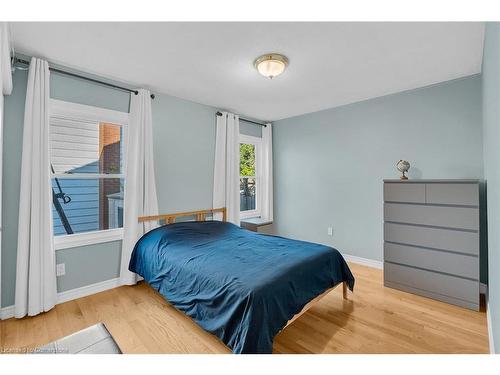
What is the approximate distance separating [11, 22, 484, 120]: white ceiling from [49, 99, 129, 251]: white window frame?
0.40m

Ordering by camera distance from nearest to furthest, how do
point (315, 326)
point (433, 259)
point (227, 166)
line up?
point (315, 326) → point (433, 259) → point (227, 166)

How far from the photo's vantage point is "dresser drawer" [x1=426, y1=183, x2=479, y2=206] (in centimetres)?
240

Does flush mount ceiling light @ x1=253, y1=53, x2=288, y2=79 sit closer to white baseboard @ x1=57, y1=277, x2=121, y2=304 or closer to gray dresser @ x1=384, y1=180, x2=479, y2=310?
gray dresser @ x1=384, y1=180, x2=479, y2=310

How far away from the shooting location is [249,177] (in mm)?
4707

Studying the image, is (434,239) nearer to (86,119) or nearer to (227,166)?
(227,166)

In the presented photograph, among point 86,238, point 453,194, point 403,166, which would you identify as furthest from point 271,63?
point 86,238

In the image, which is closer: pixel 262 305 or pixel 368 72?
pixel 262 305

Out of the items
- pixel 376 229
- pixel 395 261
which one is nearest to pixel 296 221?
pixel 376 229

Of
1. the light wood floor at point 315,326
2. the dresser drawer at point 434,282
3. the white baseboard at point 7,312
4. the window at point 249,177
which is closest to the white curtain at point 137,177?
the light wood floor at point 315,326

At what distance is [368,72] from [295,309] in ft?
8.20

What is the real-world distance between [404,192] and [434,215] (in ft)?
1.22

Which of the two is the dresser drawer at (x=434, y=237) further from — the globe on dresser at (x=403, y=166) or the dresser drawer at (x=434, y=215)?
the globe on dresser at (x=403, y=166)
